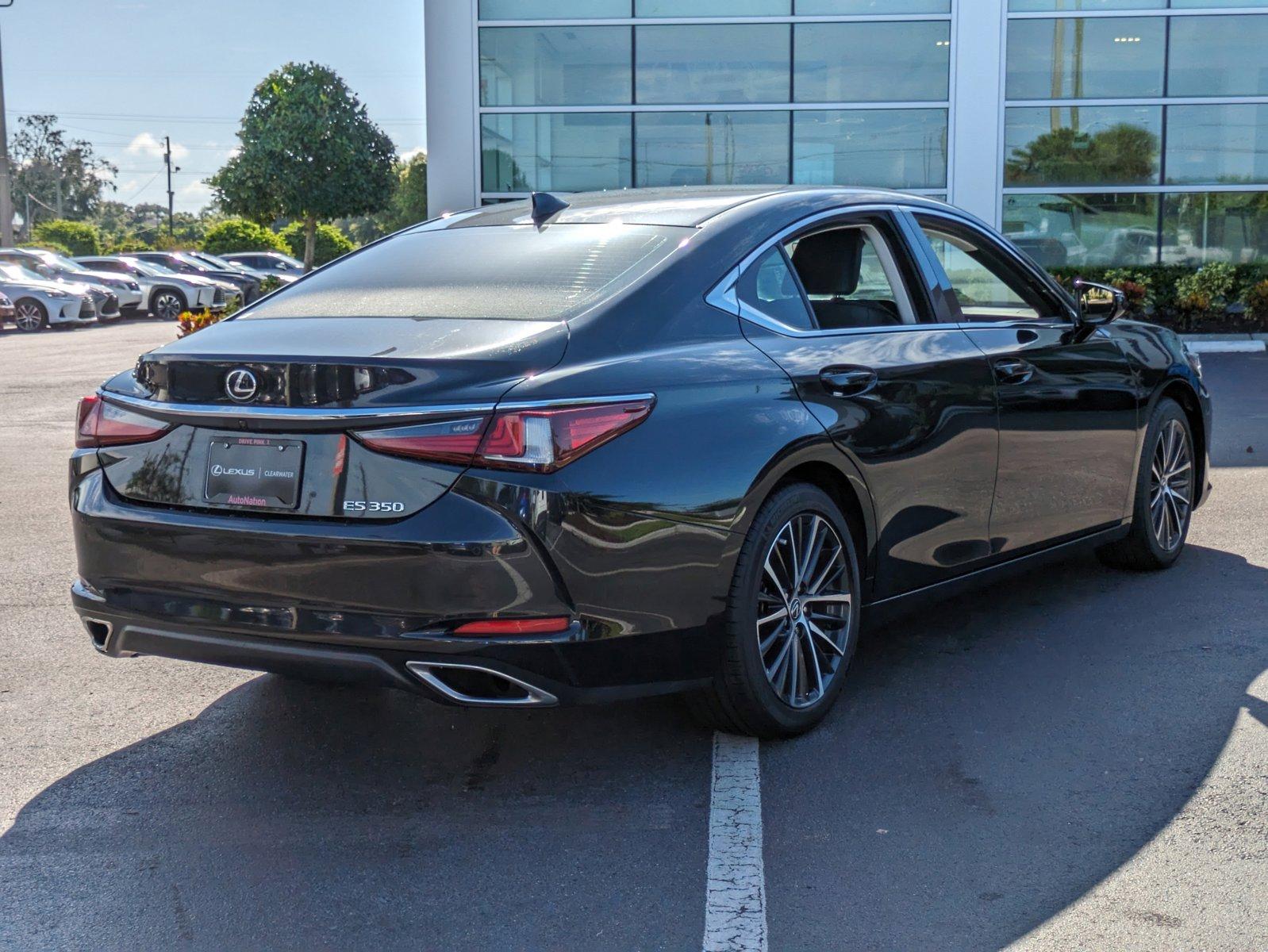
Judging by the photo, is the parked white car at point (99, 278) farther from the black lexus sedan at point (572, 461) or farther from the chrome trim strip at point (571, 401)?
the chrome trim strip at point (571, 401)

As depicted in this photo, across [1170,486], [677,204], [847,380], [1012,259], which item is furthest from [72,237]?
[847,380]

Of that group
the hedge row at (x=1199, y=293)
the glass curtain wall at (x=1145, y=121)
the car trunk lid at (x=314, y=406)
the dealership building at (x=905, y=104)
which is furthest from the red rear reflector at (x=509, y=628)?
the glass curtain wall at (x=1145, y=121)

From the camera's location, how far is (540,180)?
2130 centimetres

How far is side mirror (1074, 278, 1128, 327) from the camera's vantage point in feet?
18.6

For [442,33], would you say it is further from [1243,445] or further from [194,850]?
[194,850]

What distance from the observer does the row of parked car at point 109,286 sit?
93.0ft

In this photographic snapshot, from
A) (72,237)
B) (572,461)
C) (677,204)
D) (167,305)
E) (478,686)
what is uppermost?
(72,237)

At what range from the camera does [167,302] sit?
33500 millimetres

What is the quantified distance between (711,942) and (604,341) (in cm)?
151

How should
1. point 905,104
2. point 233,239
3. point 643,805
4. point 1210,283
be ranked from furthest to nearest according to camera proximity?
1. point 233,239
2. point 905,104
3. point 1210,283
4. point 643,805

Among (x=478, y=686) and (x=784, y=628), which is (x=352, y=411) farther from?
(x=784, y=628)

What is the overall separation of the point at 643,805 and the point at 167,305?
105 ft

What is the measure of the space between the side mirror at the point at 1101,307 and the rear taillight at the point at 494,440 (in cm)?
292

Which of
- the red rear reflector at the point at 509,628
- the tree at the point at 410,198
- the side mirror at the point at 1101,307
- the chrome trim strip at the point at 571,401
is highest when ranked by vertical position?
the tree at the point at 410,198
